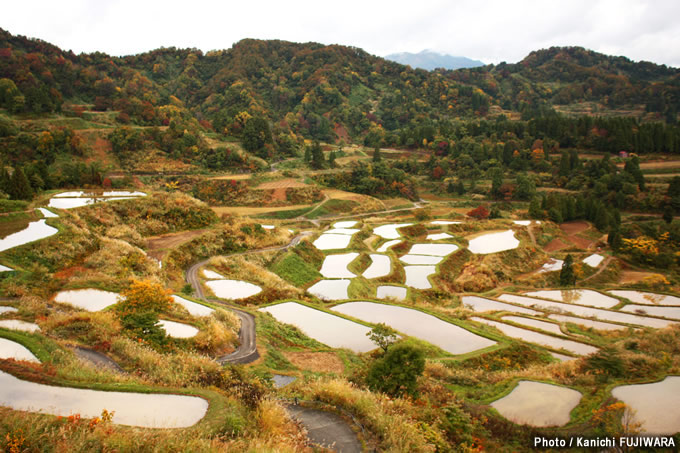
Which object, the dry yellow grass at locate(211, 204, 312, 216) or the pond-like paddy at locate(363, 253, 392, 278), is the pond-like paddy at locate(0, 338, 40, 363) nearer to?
the pond-like paddy at locate(363, 253, 392, 278)

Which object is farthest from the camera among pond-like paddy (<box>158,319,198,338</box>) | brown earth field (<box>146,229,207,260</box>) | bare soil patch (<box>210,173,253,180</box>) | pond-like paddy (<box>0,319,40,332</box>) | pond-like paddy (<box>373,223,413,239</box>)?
A: bare soil patch (<box>210,173,253,180</box>)

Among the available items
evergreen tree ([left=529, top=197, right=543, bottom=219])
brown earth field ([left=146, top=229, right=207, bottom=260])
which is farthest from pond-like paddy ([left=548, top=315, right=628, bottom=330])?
evergreen tree ([left=529, top=197, right=543, bottom=219])

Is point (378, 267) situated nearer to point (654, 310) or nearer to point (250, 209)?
point (654, 310)

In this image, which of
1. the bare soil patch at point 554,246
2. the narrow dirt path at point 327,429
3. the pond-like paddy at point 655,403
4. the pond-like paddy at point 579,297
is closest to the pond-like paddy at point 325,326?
the narrow dirt path at point 327,429

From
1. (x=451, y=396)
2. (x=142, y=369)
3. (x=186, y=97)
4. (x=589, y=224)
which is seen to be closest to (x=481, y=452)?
(x=451, y=396)

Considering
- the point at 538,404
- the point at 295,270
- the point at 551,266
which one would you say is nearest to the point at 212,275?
the point at 295,270

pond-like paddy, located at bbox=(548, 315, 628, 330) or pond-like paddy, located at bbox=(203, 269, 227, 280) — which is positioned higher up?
pond-like paddy, located at bbox=(203, 269, 227, 280)

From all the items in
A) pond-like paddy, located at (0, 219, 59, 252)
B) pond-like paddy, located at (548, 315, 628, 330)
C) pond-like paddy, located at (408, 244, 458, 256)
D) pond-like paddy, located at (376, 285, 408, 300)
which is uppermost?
pond-like paddy, located at (0, 219, 59, 252)

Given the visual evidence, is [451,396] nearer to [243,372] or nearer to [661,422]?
[661,422]
